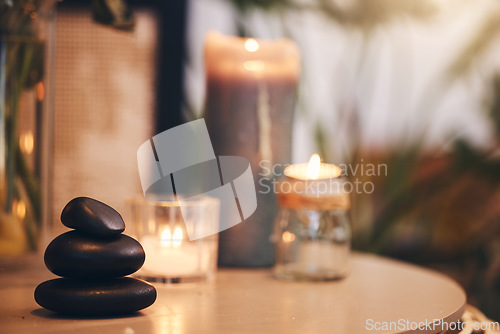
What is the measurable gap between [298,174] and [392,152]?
0.62 meters

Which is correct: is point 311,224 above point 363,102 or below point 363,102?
below

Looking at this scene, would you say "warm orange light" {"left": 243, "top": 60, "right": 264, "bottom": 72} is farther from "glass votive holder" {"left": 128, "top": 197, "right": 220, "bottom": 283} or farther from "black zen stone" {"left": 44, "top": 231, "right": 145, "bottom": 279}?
"black zen stone" {"left": 44, "top": 231, "right": 145, "bottom": 279}

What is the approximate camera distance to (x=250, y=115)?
65cm

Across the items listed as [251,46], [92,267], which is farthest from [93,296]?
[251,46]

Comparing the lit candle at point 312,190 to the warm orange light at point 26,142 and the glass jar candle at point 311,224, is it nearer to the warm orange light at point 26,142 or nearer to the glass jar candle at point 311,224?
the glass jar candle at point 311,224

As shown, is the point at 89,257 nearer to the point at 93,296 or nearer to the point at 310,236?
the point at 93,296

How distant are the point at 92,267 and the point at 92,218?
3 cm

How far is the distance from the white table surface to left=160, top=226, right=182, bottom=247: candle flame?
0.15 ft

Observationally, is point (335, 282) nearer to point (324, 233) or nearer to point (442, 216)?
point (324, 233)

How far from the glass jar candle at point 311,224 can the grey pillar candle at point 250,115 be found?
0.09 ft

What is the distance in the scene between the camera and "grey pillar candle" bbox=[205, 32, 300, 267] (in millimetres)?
639

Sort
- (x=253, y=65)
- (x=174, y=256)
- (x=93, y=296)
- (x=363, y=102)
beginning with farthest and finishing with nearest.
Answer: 1. (x=363, y=102)
2. (x=253, y=65)
3. (x=174, y=256)
4. (x=93, y=296)

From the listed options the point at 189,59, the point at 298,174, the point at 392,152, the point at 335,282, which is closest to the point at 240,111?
the point at 298,174

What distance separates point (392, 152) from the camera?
1193 millimetres
